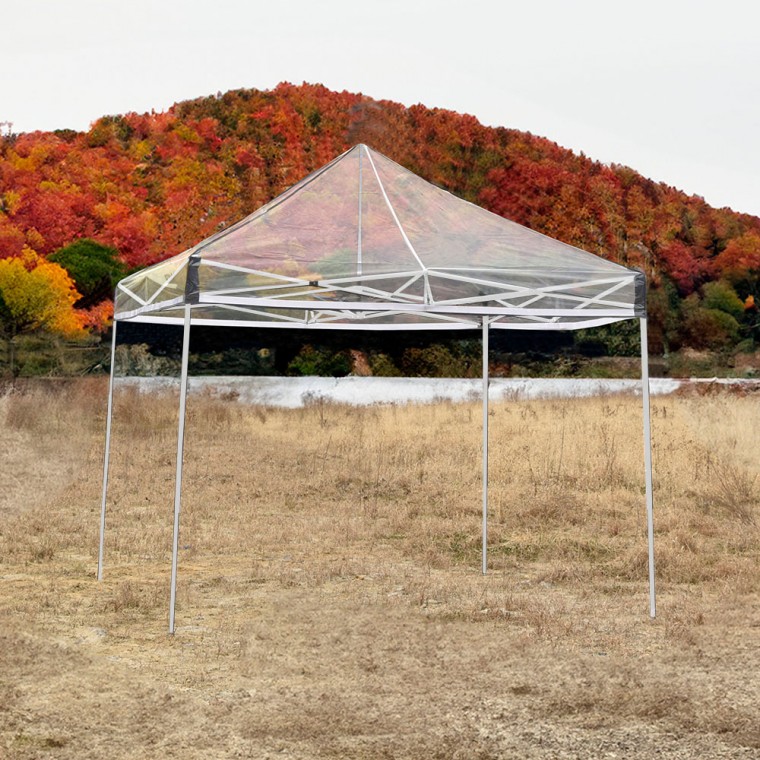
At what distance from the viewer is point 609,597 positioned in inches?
226

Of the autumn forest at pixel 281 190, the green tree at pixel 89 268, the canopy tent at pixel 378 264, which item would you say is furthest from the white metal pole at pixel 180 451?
the green tree at pixel 89 268

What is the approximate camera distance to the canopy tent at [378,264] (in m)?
4.97

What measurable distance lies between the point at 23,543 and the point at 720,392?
46.6 ft

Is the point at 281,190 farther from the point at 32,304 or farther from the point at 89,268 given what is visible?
the point at 32,304

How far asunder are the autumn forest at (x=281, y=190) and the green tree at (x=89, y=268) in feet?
0.11

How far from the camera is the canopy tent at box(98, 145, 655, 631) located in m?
4.97

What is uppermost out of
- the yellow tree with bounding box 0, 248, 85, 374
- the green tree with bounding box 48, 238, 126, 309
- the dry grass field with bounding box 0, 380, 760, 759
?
the green tree with bounding box 48, 238, 126, 309

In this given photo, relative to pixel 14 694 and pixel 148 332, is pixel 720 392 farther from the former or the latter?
pixel 14 694

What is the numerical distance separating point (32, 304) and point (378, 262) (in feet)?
58.4

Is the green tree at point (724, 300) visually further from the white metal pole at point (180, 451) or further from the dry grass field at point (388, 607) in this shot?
the white metal pole at point (180, 451)

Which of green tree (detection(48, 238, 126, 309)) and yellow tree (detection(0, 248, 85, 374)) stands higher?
green tree (detection(48, 238, 126, 309))

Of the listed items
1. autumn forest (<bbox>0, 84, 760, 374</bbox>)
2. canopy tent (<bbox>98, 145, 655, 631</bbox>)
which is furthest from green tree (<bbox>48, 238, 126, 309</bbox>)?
canopy tent (<bbox>98, 145, 655, 631</bbox>)

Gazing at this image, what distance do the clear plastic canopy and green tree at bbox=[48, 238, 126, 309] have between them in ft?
64.7

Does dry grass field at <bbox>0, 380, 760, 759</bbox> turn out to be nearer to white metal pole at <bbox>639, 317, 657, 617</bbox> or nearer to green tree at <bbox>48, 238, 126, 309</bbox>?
white metal pole at <bbox>639, 317, 657, 617</bbox>
